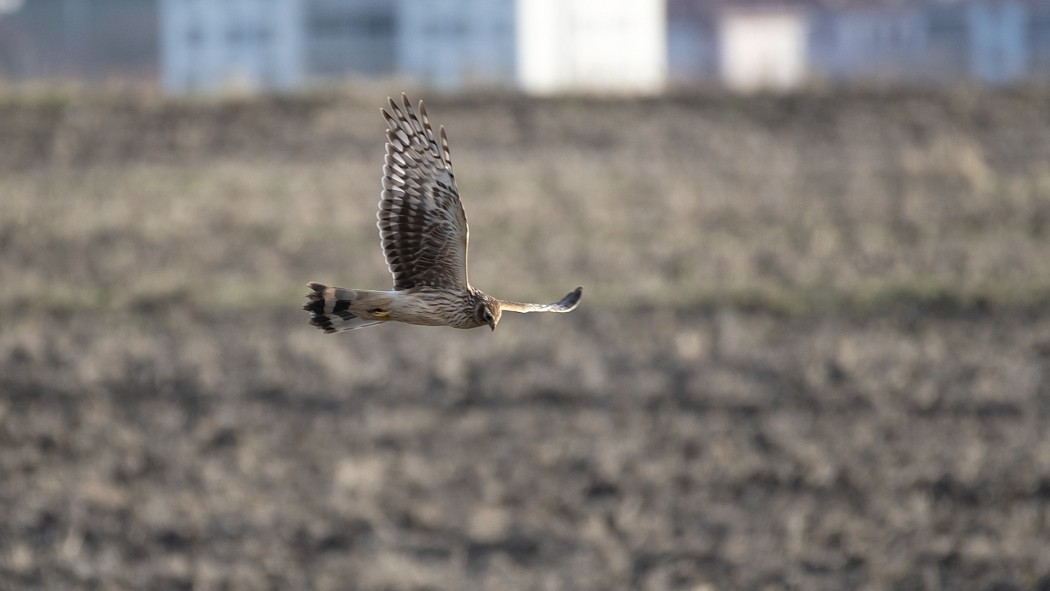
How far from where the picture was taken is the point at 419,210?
5.09 m

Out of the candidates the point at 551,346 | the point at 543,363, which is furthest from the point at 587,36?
the point at 543,363

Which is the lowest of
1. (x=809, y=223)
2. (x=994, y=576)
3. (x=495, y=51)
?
(x=994, y=576)

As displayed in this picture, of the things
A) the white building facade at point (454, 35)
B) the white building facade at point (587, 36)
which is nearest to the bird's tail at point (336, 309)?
the white building facade at point (454, 35)

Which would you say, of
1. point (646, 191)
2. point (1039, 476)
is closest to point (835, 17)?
point (646, 191)

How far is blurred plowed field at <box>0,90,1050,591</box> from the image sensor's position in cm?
1099

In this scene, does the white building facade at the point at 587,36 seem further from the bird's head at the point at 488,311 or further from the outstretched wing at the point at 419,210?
the bird's head at the point at 488,311

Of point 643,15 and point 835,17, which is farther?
point 835,17

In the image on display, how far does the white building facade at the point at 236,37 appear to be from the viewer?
40.8 meters

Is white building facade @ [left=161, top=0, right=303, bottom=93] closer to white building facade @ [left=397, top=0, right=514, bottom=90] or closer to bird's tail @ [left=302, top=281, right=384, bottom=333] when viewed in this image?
white building facade @ [left=397, top=0, right=514, bottom=90]

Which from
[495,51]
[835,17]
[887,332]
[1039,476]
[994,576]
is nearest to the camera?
[994,576]

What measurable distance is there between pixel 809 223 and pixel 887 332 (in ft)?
14.1

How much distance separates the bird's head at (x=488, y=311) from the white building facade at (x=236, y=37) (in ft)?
120

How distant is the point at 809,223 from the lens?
782 inches

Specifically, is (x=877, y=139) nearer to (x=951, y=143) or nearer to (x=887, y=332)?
(x=951, y=143)
